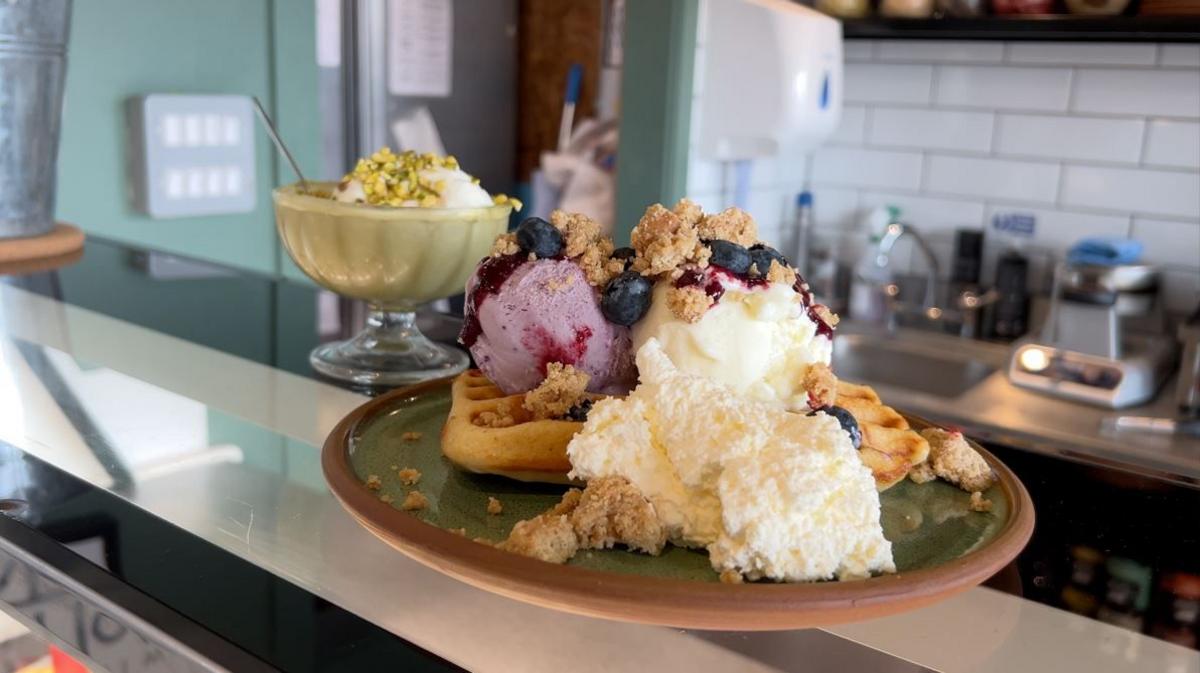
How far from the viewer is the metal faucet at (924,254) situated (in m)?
2.44

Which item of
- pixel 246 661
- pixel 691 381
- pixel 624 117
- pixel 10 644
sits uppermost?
pixel 624 117

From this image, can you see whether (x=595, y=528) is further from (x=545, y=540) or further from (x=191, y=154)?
(x=191, y=154)

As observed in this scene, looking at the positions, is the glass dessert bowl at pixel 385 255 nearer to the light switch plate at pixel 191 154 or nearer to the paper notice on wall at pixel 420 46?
the light switch plate at pixel 191 154

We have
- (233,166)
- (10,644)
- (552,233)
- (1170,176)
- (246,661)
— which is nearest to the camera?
(246,661)

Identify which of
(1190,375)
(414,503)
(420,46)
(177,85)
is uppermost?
(420,46)

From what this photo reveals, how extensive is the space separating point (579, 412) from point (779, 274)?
0.51 ft

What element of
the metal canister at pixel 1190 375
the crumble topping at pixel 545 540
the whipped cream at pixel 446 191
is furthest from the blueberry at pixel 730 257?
the metal canister at pixel 1190 375

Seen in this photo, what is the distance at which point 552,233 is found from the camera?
67 centimetres

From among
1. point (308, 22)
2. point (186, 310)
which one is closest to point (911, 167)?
point (308, 22)

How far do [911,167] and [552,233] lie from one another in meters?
2.12

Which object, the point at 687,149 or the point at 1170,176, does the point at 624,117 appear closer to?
the point at 687,149

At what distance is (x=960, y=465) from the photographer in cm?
60

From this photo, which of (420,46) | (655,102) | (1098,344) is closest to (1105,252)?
(1098,344)

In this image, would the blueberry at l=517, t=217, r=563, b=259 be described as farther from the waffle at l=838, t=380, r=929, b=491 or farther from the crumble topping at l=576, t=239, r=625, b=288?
the waffle at l=838, t=380, r=929, b=491
